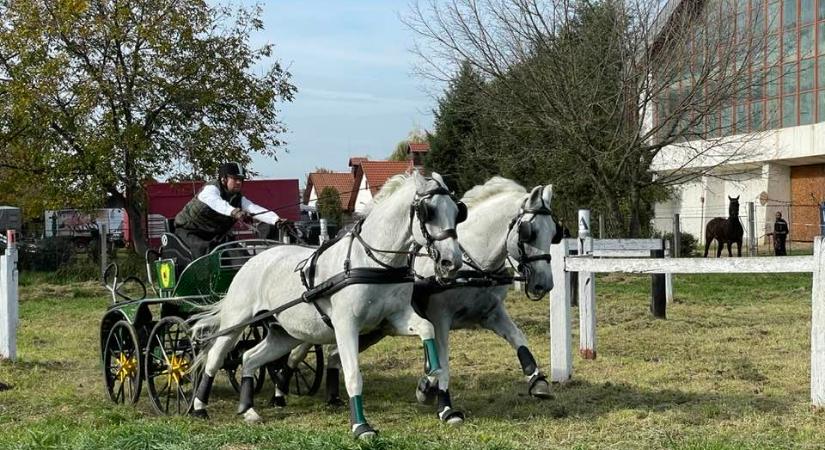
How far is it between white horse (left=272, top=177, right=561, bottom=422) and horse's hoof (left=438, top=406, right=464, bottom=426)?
445 millimetres

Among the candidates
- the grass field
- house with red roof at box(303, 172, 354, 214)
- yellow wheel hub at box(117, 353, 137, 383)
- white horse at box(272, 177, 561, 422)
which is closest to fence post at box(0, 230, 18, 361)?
the grass field

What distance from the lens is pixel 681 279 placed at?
21.3 m

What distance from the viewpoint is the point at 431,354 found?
648 centimetres

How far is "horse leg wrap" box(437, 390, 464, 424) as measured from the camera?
22.3 ft

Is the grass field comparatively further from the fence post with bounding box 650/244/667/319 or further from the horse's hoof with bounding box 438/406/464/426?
the fence post with bounding box 650/244/667/319

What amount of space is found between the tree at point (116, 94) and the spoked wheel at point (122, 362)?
1412 cm

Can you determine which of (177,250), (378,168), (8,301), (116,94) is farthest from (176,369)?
(378,168)

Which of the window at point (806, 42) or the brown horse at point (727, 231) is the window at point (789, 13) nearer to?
the window at point (806, 42)

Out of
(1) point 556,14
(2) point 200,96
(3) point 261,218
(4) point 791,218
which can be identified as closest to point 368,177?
(4) point 791,218

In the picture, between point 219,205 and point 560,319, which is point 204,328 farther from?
point 560,319

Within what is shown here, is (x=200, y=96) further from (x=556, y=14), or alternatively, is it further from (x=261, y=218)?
(x=261, y=218)

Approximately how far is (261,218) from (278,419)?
1.83 metres

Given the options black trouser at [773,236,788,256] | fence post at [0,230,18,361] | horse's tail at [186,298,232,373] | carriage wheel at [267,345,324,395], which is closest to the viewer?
horse's tail at [186,298,232,373]

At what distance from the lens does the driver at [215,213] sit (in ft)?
28.2
